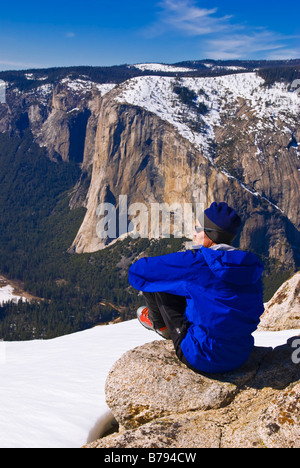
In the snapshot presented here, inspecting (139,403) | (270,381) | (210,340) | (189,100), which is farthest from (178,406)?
(189,100)

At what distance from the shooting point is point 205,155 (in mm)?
98750

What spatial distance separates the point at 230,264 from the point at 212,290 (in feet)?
1.26

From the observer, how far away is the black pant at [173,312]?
18.7 ft

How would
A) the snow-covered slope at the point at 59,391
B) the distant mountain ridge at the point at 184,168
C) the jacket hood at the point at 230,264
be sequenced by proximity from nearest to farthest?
the jacket hood at the point at 230,264 → the snow-covered slope at the point at 59,391 → the distant mountain ridge at the point at 184,168

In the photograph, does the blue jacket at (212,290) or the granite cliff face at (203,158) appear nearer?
the blue jacket at (212,290)

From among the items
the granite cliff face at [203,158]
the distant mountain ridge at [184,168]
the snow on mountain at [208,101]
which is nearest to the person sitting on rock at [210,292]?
the distant mountain ridge at [184,168]

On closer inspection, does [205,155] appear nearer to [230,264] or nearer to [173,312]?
→ [173,312]

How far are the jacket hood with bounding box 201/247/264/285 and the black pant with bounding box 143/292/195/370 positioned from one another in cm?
81

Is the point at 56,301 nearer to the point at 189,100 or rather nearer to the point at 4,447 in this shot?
the point at 189,100

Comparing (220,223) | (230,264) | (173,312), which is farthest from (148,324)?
(220,223)

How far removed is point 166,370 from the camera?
5.83 metres

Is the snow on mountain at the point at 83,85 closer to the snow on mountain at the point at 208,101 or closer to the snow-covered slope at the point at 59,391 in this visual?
the snow on mountain at the point at 208,101

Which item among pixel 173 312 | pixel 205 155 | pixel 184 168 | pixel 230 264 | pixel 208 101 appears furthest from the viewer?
pixel 208 101

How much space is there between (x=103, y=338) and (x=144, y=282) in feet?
23.9
